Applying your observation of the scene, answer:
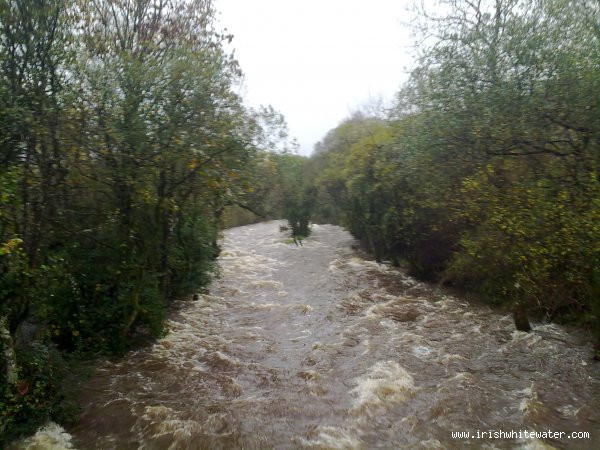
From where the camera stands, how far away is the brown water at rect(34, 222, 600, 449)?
8344mm

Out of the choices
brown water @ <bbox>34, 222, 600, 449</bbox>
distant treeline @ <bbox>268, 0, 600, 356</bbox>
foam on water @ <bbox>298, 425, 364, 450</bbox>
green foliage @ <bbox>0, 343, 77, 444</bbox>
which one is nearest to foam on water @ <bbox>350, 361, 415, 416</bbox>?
brown water @ <bbox>34, 222, 600, 449</bbox>

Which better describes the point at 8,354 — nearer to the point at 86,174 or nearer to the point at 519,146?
the point at 86,174

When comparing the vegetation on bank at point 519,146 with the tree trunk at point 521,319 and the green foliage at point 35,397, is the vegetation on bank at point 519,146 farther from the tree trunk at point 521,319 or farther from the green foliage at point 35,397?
the green foliage at point 35,397

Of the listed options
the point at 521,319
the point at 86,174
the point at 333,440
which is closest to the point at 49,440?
the point at 333,440

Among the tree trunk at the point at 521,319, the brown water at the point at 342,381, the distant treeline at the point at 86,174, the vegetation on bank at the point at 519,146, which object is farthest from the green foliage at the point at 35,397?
the tree trunk at the point at 521,319

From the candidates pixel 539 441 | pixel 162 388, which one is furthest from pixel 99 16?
pixel 539 441

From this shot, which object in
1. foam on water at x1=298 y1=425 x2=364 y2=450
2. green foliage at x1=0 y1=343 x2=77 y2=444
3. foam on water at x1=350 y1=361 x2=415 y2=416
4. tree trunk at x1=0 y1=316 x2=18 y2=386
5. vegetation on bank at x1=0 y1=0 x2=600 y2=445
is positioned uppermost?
vegetation on bank at x1=0 y1=0 x2=600 y2=445

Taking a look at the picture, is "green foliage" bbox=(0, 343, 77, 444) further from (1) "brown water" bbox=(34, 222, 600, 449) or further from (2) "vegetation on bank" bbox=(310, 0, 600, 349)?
(2) "vegetation on bank" bbox=(310, 0, 600, 349)

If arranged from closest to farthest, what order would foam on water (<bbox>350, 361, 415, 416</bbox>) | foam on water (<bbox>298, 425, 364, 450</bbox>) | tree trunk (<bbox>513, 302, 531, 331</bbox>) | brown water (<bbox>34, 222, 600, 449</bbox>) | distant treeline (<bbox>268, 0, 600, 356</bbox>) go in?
foam on water (<bbox>298, 425, 364, 450</bbox>) < brown water (<bbox>34, 222, 600, 449</bbox>) < foam on water (<bbox>350, 361, 415, 416</bbox>) < distant treeline (<bbox>268, 0, 600, 356</bbox>) < tree trunk (<bbox>513, 302, 531, 331</bbox>)

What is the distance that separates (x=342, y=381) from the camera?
10633 millimetres

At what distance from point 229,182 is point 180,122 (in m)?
1.98

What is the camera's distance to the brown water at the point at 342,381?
8.34 m

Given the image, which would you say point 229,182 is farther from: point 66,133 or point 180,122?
point 66,133

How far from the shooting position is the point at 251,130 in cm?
1292
